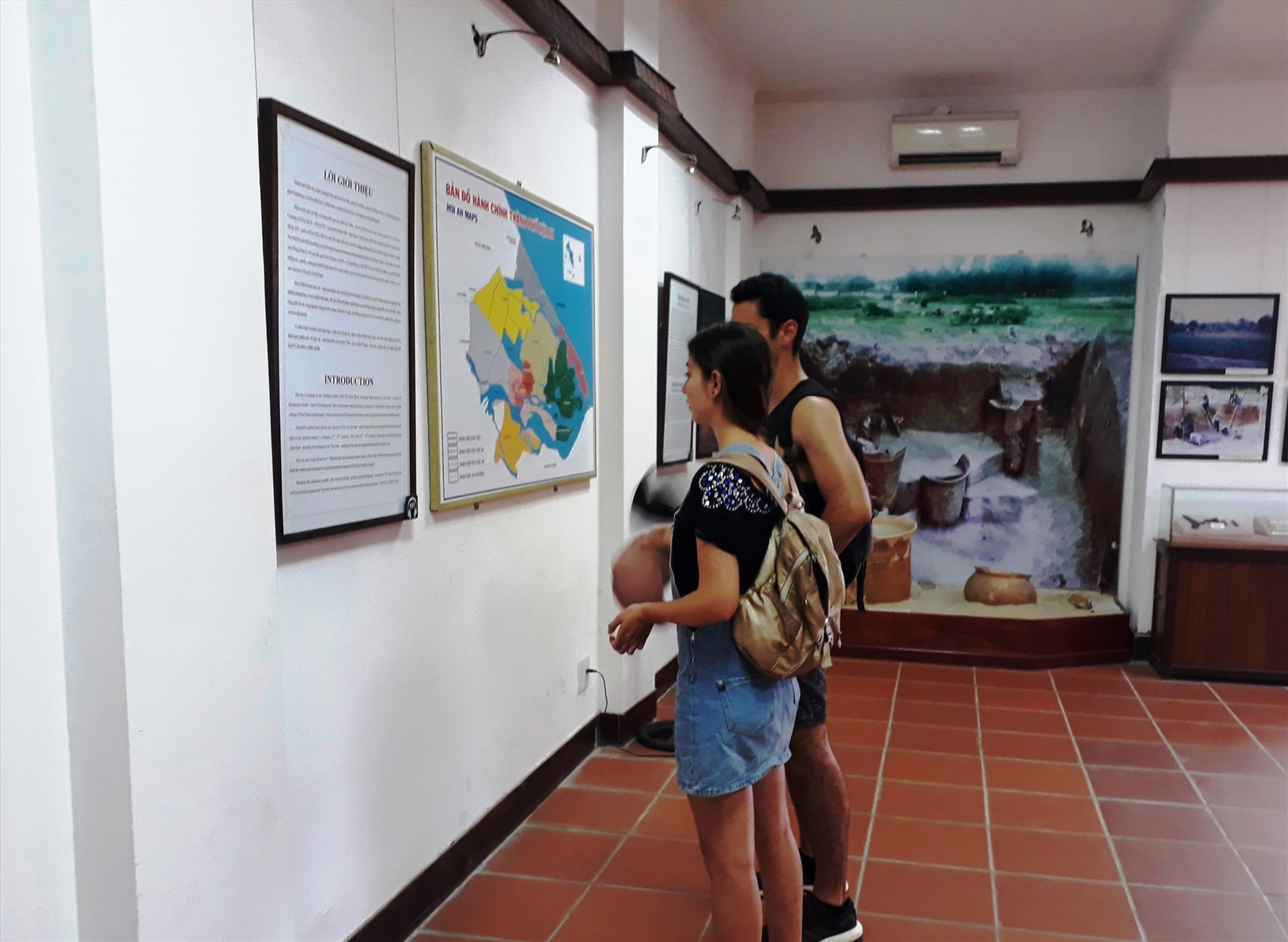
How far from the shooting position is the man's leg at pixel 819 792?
7.36 ft

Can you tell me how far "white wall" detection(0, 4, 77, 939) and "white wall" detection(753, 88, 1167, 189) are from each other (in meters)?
5.12

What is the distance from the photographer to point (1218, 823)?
10.2ft

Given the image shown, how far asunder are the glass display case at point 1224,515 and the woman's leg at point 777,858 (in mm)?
3769

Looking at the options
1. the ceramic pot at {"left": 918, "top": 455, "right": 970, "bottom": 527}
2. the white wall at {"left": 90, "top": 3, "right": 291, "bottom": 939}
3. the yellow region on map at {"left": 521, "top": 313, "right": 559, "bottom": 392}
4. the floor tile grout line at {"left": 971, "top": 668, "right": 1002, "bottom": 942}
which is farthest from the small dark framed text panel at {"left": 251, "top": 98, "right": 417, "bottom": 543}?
the ceramic pot at {"left": 918, "top": 455, "right": 970, "bottom": 527}

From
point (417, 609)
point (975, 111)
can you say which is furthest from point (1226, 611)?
point (417, 609)

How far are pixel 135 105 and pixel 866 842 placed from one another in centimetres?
273

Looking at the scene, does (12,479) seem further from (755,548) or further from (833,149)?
(833,149)

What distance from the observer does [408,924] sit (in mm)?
2424

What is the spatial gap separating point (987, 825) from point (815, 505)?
1599mm

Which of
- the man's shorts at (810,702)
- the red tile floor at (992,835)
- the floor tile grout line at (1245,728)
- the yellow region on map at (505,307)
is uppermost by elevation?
the yellow region on map at (505,307)

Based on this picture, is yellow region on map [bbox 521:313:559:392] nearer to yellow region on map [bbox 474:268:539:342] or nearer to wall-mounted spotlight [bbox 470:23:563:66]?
yellow region on map [bbox 474:268:539:342]

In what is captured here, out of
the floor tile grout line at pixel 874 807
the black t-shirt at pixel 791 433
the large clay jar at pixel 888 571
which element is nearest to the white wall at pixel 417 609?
the black t-shirt at pixel 791 433

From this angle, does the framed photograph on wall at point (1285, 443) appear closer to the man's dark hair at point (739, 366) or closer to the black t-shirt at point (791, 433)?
the black t-shirt at point (791, 433)

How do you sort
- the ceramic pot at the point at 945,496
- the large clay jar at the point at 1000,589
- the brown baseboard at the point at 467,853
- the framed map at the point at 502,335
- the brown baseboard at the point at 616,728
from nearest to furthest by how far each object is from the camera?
the brown baseboard at the point at 467,853 → the framed map at the point at 502,335 → the brown baseboard at the point at 616,728 → the large clay jar at the point at 1000,589 → the ceramic pot at the point at 945,496
